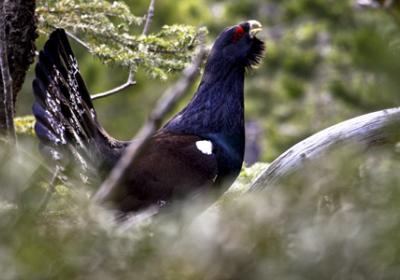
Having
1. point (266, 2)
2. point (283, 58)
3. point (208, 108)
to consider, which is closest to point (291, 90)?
point (283, 58)

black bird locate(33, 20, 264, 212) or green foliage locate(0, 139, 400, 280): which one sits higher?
green foliage locate(0, 139, 400, 280)

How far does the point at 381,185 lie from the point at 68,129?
2.94 meters

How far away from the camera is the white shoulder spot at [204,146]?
4659mm

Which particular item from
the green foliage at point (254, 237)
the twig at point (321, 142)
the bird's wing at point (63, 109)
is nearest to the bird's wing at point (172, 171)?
the bird's wing at point (63, 109)

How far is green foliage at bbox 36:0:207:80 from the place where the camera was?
176 inches

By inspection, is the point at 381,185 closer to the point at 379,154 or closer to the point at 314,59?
the point at 379,154

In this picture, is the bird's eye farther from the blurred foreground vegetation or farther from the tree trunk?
the blurred foreground vegetation

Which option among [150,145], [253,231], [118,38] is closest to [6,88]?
[118,38]

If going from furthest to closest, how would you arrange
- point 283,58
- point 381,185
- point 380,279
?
1. point 283,58
2. point 381,185
3. point 380,279

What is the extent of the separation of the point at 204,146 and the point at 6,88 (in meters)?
1.63

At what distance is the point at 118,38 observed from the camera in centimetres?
461

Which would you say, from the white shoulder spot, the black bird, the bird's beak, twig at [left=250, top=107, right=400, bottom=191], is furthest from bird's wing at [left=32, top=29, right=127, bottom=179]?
the bird's beak

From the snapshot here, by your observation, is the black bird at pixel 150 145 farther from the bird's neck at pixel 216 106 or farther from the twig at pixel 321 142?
the twig at pixel 321 142

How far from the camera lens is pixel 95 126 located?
4.67 meters
